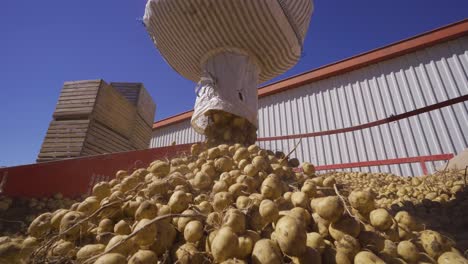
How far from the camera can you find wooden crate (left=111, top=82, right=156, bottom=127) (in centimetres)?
596

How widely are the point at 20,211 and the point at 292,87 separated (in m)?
6.12

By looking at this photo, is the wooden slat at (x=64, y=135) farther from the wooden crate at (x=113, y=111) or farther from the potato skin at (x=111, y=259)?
the potato skin at (x=111, y=259)

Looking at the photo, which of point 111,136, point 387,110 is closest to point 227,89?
point 111,136

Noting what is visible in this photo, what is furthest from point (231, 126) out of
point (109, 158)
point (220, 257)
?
point (220, 257)

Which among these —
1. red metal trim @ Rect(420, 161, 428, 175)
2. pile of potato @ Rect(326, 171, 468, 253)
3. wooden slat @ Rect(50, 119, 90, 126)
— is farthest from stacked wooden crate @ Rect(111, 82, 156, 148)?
red metal trim @ Rect(420, 161, 428, 175)

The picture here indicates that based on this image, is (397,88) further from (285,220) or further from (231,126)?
(285,220)

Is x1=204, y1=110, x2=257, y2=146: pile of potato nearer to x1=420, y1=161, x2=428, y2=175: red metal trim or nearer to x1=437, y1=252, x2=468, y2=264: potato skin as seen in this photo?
x1=437, y1=252, x2=468, y2=264: potato skin

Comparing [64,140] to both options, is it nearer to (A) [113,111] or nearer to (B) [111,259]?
(A) [113,111]

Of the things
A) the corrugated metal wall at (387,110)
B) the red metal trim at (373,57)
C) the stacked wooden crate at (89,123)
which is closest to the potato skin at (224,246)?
the stacked wooden crate at (89,123)

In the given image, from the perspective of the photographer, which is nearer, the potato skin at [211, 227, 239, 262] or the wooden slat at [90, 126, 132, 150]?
the potato skin at [211, 227, 239, 262]

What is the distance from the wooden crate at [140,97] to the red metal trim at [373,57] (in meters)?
3.30

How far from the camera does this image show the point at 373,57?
5586 mm

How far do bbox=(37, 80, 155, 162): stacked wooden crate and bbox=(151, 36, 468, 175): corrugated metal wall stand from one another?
11.9 ft

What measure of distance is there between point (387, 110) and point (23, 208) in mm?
6400
